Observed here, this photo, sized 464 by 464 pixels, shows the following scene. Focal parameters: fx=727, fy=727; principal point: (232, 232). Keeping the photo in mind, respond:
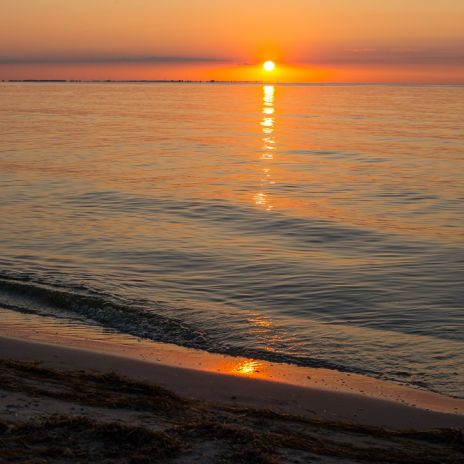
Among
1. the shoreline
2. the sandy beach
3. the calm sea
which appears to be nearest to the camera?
the sandy beach

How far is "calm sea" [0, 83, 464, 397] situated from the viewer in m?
11.0

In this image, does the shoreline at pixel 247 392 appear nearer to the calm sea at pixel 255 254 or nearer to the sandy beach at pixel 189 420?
the sandy beach at pixel 189 420

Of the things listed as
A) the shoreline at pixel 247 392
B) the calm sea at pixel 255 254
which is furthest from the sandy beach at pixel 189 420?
the calm sea at pixel 255 254

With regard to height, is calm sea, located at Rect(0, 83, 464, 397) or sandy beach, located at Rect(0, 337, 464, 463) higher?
sandy beach, located at Rect(0, 337, 464, 463)

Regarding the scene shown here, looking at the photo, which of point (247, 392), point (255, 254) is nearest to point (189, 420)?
point (247, 392)

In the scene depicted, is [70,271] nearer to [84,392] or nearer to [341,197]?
[84,392]

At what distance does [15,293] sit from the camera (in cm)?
1324

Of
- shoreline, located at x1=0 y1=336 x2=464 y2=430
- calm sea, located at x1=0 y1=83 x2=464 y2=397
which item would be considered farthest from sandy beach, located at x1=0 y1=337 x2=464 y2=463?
calm sea, located at x1=0 y1=83 x2=464 y2=397

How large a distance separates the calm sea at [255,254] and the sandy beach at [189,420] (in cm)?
142

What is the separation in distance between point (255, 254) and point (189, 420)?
984cm

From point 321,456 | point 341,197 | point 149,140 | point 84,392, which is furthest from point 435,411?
point 149,140

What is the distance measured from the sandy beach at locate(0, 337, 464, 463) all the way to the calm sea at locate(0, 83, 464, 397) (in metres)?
1.42

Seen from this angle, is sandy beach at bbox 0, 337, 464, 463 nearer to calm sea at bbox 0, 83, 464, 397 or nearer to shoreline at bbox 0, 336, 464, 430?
shoreline at bbox 0, 336, 464, 430

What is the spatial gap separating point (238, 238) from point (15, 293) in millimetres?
6937
